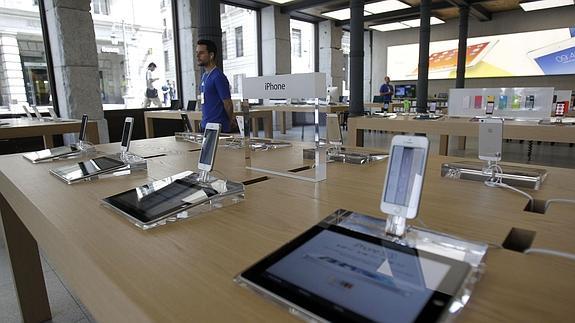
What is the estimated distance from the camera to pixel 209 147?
1.18 m

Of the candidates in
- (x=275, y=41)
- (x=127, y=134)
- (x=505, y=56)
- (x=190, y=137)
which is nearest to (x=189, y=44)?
(x=275, y=41)

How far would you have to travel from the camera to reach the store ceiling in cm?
813

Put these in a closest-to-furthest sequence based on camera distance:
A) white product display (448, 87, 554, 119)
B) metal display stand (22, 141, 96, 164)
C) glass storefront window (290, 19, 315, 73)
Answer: metal display stand (22, 141, 96, 164), white product display (448, 87, 554, 119), glass storefront window (290, 19, 315, 73)

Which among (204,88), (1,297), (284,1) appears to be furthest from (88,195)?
(284,1)

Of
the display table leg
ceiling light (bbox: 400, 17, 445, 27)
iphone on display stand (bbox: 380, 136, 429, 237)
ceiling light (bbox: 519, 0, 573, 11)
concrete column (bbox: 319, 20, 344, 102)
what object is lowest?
the display table leg

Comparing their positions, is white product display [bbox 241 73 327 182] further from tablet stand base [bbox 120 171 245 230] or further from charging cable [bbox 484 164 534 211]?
charging cable [bbox 484 164 534 211]

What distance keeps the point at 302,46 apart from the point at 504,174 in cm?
944

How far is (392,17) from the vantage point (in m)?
9.39

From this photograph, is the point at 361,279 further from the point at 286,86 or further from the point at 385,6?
the point at 385,6

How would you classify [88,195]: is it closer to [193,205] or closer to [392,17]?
[193,205]

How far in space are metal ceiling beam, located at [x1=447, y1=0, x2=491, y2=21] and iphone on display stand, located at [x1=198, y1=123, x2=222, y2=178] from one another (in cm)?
862

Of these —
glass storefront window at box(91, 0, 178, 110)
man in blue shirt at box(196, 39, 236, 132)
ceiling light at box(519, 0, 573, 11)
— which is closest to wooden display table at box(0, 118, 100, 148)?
man in blue shirt at box(196, 39, 236, 132)

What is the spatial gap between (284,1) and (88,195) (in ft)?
25.5

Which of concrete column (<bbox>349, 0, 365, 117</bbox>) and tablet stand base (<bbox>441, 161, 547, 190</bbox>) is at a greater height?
concrete column (<bbox>349, 0, 365, 117</bbox>)
